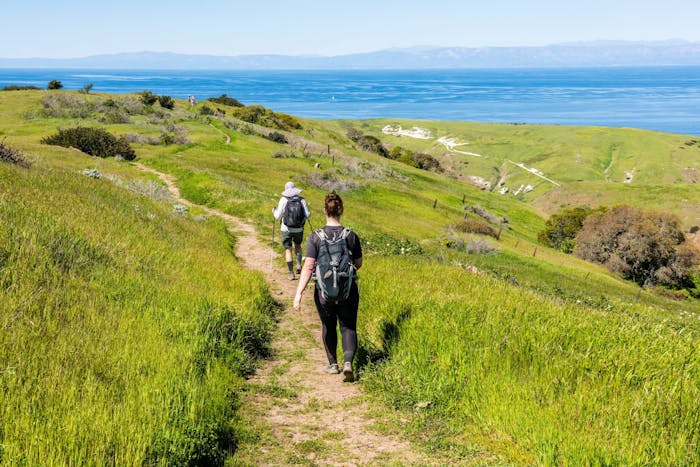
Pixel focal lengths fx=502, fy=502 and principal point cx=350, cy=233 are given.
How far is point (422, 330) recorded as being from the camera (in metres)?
7.17

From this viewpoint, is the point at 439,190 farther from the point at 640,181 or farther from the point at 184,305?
the point at 640,181

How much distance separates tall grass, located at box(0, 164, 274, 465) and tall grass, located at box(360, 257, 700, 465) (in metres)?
2.30

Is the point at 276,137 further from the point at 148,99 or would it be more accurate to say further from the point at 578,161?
the point at 578,161

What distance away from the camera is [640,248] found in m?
53.9

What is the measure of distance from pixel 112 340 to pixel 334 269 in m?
2.83

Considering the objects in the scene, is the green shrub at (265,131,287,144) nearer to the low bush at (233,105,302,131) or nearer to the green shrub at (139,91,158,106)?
the low bush at (233,105,302,131)

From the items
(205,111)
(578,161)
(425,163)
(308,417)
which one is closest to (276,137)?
(205,111)

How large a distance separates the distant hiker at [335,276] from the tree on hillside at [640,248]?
54.3 meters

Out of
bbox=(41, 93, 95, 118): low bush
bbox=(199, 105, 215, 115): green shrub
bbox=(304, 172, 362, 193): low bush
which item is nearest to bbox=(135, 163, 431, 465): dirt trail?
bbox=(304, 172, 362, 193): low bush

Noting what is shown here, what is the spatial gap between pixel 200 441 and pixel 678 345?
19.4 feet

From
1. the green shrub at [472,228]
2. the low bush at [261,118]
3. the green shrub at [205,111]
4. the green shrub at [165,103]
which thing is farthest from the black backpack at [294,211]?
the low bush at [261,118]

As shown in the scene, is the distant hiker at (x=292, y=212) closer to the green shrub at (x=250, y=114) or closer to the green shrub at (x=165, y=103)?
the green shrub at (x=165, y=103)

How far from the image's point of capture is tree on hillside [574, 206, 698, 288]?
53656 mm

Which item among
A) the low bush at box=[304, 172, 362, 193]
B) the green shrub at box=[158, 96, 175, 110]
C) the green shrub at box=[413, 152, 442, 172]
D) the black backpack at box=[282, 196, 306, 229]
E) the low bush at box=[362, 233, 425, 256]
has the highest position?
the green shrub at box=[158, 96, 175, 110]
